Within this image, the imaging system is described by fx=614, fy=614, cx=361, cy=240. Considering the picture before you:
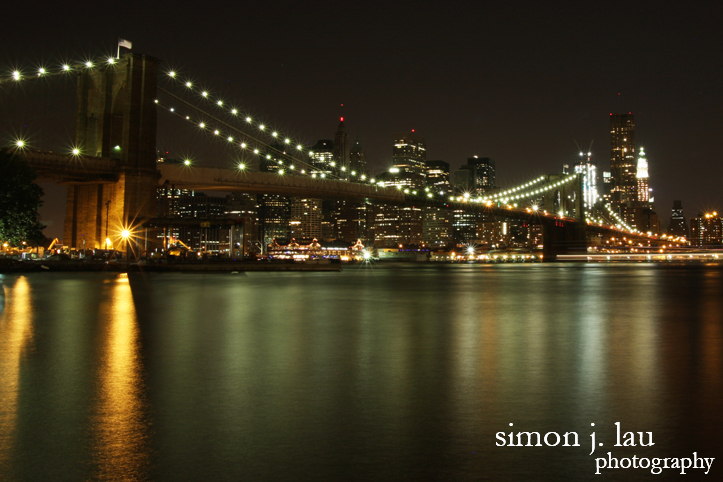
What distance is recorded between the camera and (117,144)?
44781 mm

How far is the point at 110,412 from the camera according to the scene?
5109 millimetres

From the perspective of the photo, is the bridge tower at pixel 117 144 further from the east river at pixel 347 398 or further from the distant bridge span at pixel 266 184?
the east river at pixel 347 398

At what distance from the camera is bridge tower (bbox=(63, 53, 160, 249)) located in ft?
142

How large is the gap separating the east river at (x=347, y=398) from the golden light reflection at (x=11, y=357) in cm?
3

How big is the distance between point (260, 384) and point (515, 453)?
2879 millimetres

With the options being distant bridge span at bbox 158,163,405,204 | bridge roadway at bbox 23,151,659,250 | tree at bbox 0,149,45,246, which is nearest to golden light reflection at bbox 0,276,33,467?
tree at bbox 0,149,45,246

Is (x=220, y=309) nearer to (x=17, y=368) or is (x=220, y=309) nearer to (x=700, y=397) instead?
(x=17, y=368)

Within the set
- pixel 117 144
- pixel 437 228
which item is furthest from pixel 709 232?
pixel 117 144

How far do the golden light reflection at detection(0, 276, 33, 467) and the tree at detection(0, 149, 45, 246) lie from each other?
70.4 feet

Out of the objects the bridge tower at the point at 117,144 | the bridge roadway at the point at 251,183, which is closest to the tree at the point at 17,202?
the bridge roadway at the point at 251,183

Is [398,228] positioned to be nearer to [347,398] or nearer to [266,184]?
[266,184]

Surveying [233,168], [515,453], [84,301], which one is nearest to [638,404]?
[515,453]

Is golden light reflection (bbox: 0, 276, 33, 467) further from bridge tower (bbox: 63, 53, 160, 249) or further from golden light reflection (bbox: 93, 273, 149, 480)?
bridge tower (bbox: 63, 53, 160, 249)

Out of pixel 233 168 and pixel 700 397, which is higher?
pixel 233 168
